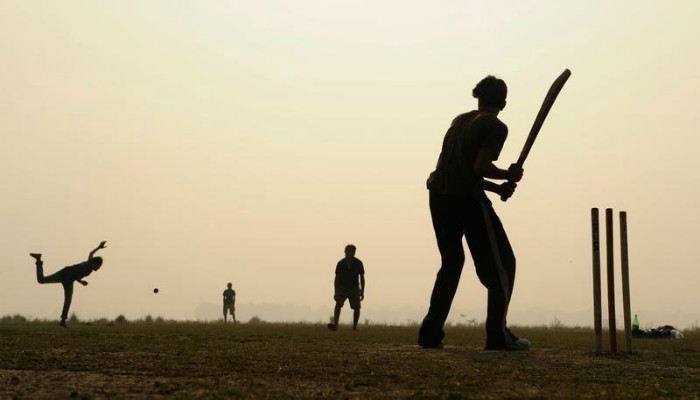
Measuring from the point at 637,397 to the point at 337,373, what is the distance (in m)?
2.02

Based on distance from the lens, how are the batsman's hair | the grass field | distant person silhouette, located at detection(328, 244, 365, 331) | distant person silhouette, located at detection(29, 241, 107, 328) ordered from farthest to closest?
1. distant person silhouette, located at detection(328, 244, 365, 331)
2. distant person silhouette, located at detection(29, 241, 107, 328)
3. the batsman's hair
4. the grass field

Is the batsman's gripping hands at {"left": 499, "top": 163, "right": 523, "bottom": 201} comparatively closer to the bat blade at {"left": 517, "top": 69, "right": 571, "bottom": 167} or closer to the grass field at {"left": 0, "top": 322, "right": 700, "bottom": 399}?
the bat blade at {"left": 517, "top": 69, "right": 571, "bottom": 167}

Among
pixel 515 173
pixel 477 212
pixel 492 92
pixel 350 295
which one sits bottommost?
pixel 350 295

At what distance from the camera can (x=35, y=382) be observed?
17.7ft

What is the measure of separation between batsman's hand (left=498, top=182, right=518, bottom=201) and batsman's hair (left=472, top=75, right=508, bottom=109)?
0.78 m

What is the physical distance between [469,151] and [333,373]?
3.26m

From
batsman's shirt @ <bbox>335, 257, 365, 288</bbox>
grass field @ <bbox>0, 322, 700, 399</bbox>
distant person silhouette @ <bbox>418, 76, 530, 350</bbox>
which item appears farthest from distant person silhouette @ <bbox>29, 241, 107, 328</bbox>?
distant person silhouette @ <bbox>418, 76, 530, 350</bbox>

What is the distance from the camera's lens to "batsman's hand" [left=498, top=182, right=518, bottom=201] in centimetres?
900

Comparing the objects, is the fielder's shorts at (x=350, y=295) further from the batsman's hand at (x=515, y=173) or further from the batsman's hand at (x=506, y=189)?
the batsman's hand at (x=515, y=173)

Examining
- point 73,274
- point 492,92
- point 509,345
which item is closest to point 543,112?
point 492,92

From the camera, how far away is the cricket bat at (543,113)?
29.6 feet

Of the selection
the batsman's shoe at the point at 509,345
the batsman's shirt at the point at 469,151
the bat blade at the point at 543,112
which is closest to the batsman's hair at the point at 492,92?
the batsman's shirt at the point at 469,151

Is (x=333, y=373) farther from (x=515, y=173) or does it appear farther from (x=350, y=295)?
(x=350, y=295)

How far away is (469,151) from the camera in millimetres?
8844
